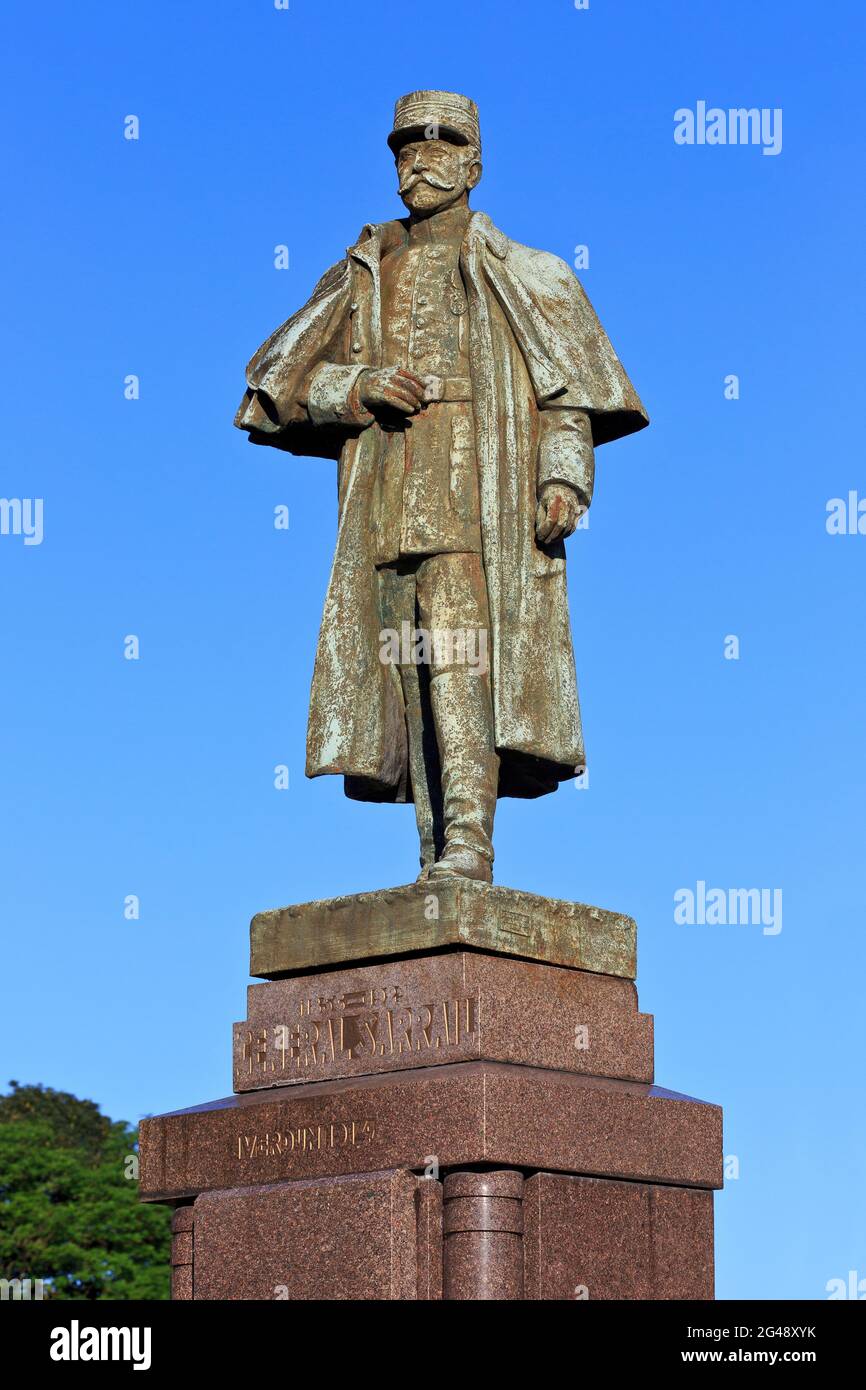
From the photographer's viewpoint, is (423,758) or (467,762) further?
(423,758)

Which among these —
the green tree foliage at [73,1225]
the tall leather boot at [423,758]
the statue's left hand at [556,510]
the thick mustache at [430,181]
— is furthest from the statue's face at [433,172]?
the green tree foliage at [73,1225]

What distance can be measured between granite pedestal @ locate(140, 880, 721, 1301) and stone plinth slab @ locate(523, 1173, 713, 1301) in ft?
0.03

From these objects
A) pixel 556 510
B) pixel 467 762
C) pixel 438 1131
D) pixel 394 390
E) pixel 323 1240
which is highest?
pixel 394 390

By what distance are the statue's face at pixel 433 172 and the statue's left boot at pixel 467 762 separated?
2.53 m

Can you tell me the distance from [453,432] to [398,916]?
258cm

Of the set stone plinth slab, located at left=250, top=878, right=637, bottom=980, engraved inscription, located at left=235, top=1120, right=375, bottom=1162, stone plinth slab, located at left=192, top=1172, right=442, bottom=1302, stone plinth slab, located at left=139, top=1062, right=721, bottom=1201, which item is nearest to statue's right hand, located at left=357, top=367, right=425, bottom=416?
stone plinth slab, located at left=250, top=878, right=637, bottom=980

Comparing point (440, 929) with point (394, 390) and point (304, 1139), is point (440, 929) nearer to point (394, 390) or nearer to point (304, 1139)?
point (304, 1139)

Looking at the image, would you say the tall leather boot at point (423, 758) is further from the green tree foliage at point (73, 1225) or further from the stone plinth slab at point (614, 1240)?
the green tree foliage at point (73, 1225)

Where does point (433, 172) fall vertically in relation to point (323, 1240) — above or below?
above

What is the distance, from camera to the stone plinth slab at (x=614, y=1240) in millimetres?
12633

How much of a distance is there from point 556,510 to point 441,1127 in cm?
328

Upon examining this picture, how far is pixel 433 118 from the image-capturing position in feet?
47.6

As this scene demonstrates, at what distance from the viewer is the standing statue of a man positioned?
46.0ft

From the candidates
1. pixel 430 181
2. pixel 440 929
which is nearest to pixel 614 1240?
pixel 440 929
